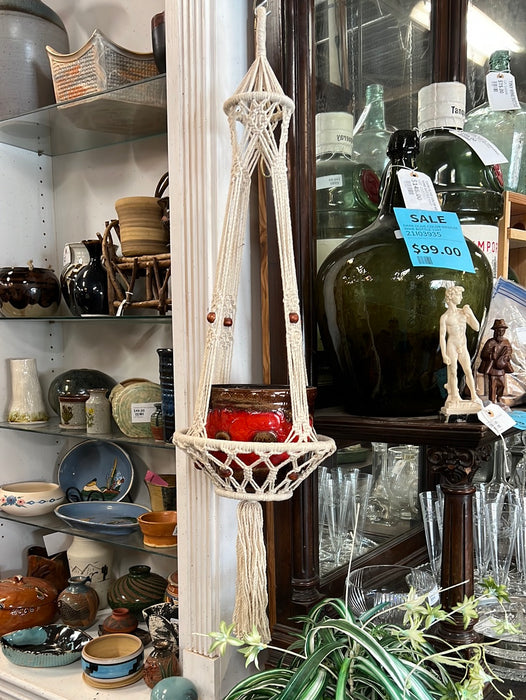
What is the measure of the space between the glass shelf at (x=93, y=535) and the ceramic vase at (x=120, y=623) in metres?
0.14

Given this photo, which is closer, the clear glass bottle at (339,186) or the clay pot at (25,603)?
the clear glass bottle at (339,186)

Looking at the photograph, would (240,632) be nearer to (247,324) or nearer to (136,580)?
(247,324)

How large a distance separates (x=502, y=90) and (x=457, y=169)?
232 mm

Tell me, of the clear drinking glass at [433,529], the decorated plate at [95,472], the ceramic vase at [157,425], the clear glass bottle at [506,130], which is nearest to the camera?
the clear drinking glass at [433,529]

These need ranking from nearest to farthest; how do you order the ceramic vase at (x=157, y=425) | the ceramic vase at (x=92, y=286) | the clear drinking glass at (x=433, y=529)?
the clear drinking glass at (x=433, y=529)
the ceramic vase at (x=157, y=425)
the ceramic vase at (x=92, y=286)

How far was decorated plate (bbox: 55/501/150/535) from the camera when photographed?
56.7 inches

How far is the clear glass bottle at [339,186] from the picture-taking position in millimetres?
1134

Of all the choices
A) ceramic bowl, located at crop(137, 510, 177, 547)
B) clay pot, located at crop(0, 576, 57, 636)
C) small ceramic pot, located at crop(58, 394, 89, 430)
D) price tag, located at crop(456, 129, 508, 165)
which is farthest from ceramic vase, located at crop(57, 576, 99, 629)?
price tag, located at crop(456, 129, 508, 165)

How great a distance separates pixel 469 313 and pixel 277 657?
2.08 feet

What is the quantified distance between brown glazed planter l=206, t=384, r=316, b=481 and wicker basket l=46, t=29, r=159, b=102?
2.68 ft

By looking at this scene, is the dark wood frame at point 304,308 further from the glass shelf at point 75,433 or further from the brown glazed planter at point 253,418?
the glass shelf at point 75,433

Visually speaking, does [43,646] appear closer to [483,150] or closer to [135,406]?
[135,406]

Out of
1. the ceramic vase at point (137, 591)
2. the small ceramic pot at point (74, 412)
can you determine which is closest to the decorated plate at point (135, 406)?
the small ceramic pot at point (74, 412)

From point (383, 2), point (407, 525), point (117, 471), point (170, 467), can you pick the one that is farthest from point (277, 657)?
point (383, 2)
